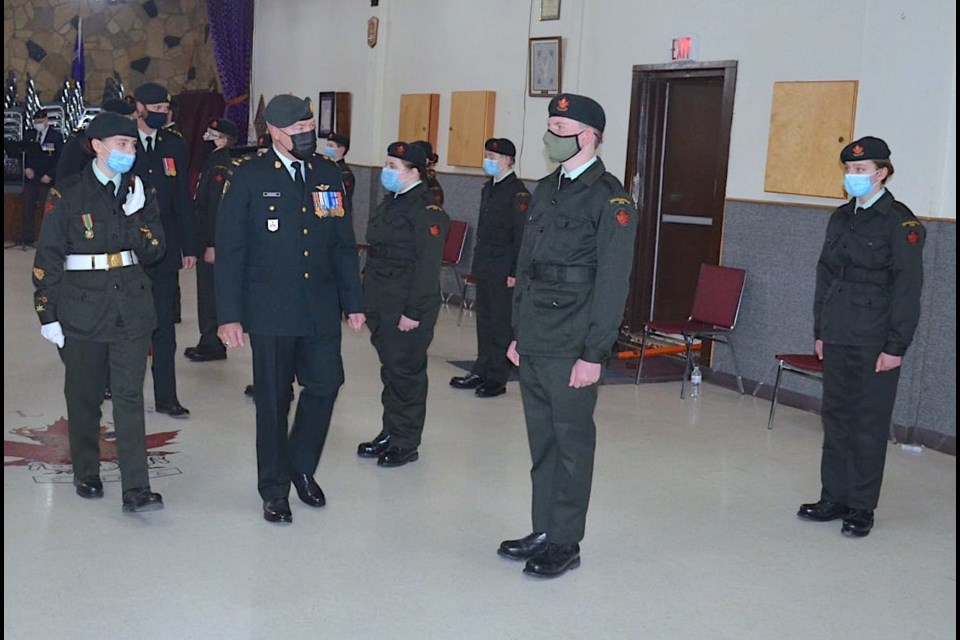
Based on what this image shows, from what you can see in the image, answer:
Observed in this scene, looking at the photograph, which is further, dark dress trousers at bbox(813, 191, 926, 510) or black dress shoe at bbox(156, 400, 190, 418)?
black dress shoe at bbox(156, 400, 190, 418)

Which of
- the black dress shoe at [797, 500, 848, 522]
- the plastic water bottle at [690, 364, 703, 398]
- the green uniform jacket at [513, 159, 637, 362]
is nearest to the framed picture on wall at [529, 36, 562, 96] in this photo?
the plastic water bottle at [690, 364, 703, 398]

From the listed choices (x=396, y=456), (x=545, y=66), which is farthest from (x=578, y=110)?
(x=545, y=66)

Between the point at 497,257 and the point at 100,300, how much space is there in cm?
317

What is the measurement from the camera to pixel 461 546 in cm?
437

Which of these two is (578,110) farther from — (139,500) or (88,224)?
(139,500)

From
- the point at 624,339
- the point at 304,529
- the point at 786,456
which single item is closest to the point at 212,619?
the point at 304,529

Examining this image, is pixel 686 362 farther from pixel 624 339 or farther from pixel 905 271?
pixel 905 271

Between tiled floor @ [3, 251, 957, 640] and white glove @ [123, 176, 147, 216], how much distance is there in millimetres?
1218

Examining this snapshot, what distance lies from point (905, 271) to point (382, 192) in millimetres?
8067

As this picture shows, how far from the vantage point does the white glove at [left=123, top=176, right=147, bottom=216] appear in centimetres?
451

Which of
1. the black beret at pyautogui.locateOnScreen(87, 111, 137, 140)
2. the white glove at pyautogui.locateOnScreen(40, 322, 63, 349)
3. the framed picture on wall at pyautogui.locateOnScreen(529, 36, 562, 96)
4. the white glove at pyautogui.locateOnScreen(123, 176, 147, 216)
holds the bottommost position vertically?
the white glove at pyautogui.locateOnScreen(40, 322, 63, 349)

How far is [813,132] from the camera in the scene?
7016mm

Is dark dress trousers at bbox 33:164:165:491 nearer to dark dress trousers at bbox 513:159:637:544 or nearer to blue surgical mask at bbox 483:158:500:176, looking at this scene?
dark dress trousers at bbox 513:159:637:544

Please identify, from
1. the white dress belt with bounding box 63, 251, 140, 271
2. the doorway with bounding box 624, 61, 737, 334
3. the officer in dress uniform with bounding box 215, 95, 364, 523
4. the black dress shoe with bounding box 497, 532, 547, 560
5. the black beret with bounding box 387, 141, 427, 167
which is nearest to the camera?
the black dress shoe with bounding box 497, 532, 547, 560
